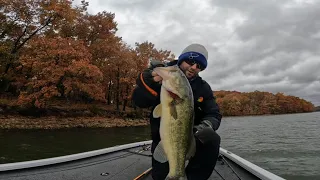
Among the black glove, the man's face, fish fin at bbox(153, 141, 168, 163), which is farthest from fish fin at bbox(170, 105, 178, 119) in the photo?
the man's face

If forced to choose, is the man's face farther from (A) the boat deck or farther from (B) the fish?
(A) the boat deck

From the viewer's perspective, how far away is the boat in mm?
3615

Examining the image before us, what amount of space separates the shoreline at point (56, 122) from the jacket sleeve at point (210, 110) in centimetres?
1916

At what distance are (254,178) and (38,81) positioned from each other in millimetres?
21753

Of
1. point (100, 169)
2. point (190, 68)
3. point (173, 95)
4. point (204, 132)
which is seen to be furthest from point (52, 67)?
point (173, 95)

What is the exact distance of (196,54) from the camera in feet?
9.67

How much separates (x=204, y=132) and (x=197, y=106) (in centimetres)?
50

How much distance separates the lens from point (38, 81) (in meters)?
21.9

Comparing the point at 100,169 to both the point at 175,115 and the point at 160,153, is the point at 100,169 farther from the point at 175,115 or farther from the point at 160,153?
the point at 175,115

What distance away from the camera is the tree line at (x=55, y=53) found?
2184cm

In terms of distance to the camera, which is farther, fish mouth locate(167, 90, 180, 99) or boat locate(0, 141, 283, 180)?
boat locate(0, 141, 283, 180)

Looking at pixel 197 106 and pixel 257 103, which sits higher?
pixel 257 103

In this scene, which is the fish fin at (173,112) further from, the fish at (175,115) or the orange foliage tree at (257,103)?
the orange foliage tree at (257,103)

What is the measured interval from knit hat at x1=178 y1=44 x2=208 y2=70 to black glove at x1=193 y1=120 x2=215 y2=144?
0.75 meters
